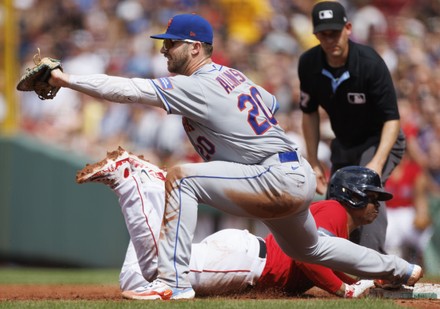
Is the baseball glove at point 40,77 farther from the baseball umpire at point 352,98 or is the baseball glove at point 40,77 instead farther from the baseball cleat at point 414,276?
the baseball cleat at point 414,276

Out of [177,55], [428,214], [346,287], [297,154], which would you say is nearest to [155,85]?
[177,55]

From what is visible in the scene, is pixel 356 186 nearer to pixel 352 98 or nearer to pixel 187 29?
pixel 352 98

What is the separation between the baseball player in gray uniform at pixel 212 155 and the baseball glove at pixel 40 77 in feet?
0.15

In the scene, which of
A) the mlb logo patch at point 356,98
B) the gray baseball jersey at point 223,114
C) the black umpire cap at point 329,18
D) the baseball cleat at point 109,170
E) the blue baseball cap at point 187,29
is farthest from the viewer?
the mlb logo patch at point 356,98

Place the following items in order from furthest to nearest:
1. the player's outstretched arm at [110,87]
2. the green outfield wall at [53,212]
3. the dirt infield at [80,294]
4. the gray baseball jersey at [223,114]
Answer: the green outfield wall at [53,212] → the dirt infield at [80,294] → the gray baseball jersey at [223,114] → the player's outstretched arm at [110,87]

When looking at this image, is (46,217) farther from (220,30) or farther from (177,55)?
(177,55)

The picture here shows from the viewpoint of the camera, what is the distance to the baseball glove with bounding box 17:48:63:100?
5.50 m

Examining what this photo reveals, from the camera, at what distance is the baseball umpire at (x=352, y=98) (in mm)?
7105

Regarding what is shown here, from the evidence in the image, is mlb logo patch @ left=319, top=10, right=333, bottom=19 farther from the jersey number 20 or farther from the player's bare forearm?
the jersey number 20

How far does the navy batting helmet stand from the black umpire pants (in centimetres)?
66

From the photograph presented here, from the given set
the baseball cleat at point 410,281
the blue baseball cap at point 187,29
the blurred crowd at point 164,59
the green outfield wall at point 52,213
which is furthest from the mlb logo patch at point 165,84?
the green outfield wall at point 52,213

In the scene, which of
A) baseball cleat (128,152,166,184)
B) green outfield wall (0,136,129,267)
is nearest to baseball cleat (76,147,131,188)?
baseball cleat (128,152,166,184)

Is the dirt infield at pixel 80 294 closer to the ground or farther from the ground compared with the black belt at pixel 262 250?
closer to the ground

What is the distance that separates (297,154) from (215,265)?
106 cm
